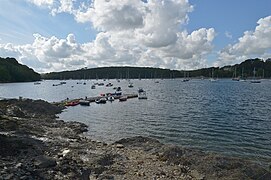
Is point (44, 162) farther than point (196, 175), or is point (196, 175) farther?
point (196, 175)

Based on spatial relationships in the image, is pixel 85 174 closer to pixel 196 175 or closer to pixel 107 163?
pixel 107 163

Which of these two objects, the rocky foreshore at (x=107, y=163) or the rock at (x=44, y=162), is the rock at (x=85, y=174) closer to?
the rocky foreshore at (x=107, y=163)

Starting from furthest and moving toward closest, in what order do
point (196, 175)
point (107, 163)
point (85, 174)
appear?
point (107, 163) < point (196, 175) < point (85, 174)

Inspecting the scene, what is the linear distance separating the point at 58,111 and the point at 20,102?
366 inches

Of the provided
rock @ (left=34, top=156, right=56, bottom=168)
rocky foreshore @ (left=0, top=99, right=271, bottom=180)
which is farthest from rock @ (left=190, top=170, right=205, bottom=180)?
rock @ (left=34, top=156, right=56, bottom=168)

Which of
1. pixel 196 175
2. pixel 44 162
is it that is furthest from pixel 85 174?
pixel 196 175

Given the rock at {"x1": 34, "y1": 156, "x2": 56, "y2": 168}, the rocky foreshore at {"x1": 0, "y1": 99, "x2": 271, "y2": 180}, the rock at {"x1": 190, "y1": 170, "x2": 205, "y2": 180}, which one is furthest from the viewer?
the rock at {"x1": 190, "y1": 170, "x2": 205, "y2": 180}

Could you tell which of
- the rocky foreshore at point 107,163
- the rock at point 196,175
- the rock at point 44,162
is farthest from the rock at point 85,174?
the rock at point 196,175

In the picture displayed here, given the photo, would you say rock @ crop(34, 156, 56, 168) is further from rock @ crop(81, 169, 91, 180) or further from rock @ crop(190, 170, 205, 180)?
rock @ crop(190, 170, 205, 180)

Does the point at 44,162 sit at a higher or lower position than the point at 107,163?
higher

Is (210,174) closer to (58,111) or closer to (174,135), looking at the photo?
(174,135)

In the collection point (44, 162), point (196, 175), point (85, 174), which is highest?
point (44, 162)

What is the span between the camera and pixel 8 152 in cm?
2364

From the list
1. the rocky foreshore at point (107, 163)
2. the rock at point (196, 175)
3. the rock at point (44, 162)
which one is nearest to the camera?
the rocky foreshore at point (107, 163)
